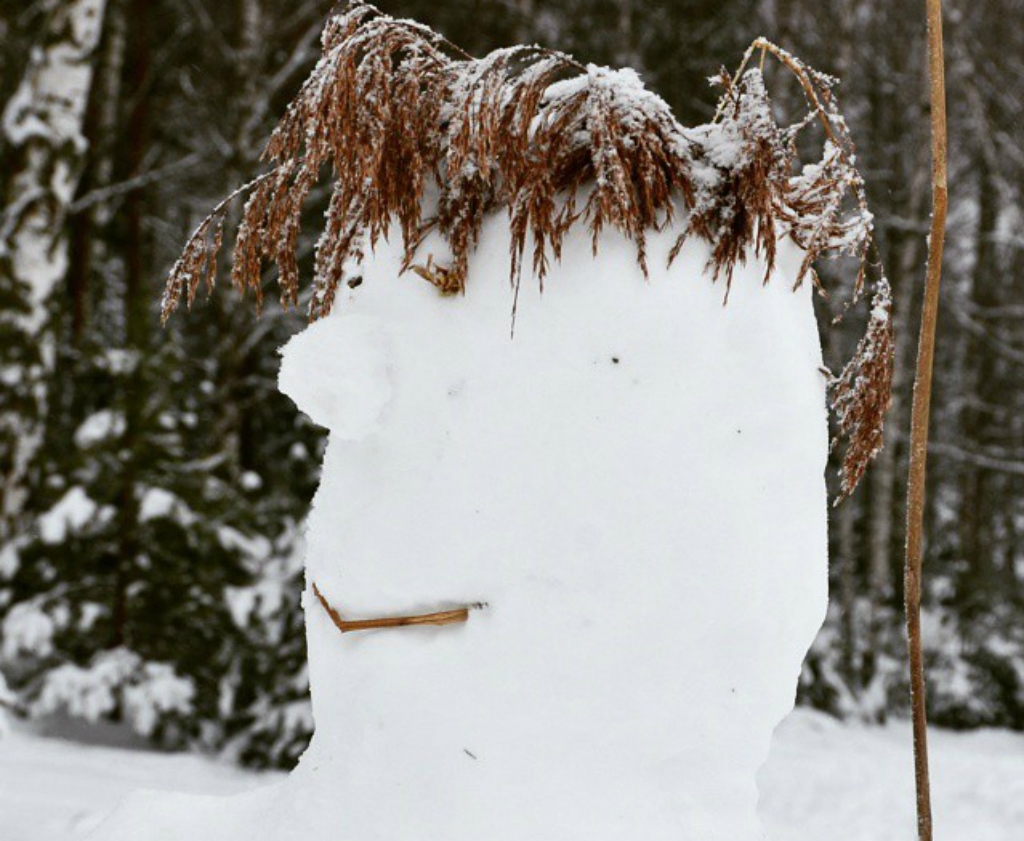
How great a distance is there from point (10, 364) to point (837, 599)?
7592 mm

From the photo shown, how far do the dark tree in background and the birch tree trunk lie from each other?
27 millimetres

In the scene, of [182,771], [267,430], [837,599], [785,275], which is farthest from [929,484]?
[785,275]

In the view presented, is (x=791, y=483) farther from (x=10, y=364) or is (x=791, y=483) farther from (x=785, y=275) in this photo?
(x=10, y=364)

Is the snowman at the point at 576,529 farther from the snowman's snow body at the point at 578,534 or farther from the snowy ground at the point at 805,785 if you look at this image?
the snowy ground at the point at 805,785

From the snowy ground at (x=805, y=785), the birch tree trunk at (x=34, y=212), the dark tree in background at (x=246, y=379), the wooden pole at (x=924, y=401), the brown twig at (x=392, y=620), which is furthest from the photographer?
the dark tree in background at (x=246, y=379)

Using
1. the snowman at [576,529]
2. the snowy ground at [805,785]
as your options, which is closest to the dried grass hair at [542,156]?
the snowman at [576,529]

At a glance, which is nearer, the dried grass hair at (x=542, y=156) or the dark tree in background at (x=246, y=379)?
the dried grass hair at (x=542, y=156)

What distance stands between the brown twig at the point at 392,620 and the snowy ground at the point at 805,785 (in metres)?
1.92

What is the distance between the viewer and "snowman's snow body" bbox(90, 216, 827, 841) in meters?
1.52

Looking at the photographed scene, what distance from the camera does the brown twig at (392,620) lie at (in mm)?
1552

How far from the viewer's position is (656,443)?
1514 millimetres

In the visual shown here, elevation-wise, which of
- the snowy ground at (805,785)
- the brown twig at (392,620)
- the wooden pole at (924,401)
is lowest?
the snowy ground at (805,785)

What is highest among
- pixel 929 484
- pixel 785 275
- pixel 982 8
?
pixel 982 8

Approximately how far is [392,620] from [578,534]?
0.32 meters
